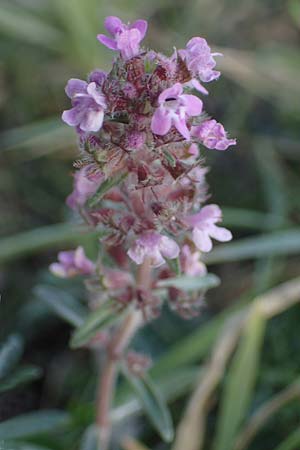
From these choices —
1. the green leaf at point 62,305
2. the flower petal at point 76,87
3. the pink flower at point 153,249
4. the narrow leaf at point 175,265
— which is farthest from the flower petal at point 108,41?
the green leaf at point 62,305

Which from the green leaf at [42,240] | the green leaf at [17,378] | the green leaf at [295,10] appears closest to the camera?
the green leaf at [17,378]

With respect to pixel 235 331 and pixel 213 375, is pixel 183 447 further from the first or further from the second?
pixel 235 331

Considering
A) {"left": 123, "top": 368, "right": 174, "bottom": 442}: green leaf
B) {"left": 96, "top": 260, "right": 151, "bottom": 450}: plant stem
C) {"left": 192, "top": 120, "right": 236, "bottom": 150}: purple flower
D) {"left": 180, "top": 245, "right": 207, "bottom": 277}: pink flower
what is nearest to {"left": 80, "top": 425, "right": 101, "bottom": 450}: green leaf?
{"left": 96, "top": 260, "right": 151, "bottom": 450}: plant stem

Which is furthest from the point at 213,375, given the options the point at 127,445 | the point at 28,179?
the point at 28,179

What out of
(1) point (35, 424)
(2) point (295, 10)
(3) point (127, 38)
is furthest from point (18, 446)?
(2) point (295, 10)

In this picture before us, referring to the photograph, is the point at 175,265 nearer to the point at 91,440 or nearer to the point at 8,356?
the point at 8,356

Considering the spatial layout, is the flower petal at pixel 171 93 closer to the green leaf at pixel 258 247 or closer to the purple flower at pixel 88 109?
the purple flower at pixel 88 109

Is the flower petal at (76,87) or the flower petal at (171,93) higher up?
the flower petal at (76,87)
